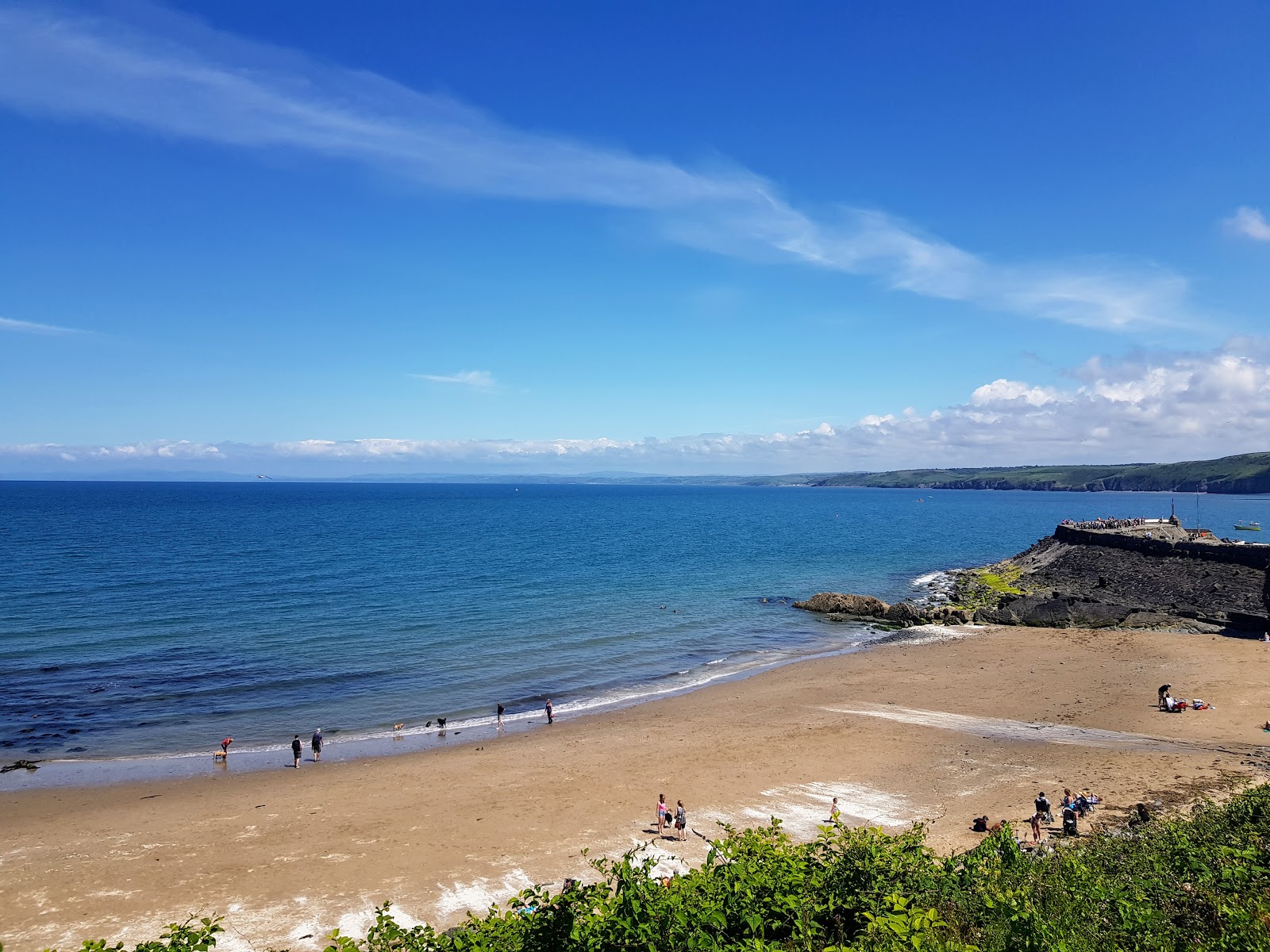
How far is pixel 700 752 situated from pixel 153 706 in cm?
2385

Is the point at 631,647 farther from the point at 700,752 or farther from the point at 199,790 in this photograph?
the point at 199,790

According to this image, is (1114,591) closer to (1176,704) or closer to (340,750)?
(1176,704)

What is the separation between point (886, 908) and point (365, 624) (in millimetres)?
43582

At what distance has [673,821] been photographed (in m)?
20.8

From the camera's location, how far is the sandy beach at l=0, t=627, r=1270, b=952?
17219 mm

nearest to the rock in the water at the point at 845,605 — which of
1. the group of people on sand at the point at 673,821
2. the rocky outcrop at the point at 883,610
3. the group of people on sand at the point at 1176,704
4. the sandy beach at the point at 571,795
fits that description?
the rocky outcrop at the point at 883,610

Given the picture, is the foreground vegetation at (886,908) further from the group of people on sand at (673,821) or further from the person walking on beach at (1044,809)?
the group of people on sand at (673,821)

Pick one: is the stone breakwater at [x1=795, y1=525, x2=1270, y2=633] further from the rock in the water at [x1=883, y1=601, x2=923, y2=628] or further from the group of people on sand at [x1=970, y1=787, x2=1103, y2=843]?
the group of people on sand at [x1=970, y1=787, x2=1103, y2=843]

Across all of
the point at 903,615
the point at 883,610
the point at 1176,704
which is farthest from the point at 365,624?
the point at 1176,704

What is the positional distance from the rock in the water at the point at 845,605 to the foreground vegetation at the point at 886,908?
43.4 metres

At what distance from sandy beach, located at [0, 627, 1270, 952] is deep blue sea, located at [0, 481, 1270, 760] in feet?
16.8

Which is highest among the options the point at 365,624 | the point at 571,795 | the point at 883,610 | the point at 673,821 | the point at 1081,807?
the point at 1081,807

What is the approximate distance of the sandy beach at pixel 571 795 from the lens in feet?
56.5

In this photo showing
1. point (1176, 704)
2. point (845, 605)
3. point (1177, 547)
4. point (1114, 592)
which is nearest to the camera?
point (1176, 704)
